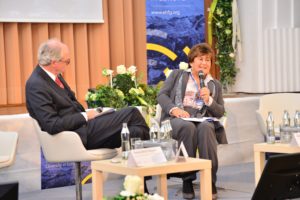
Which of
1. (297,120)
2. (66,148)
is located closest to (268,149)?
(297,120)

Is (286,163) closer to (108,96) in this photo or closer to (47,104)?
(47,104)

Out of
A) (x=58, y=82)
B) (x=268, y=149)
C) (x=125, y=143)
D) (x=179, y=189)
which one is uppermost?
(x=58, y=82)

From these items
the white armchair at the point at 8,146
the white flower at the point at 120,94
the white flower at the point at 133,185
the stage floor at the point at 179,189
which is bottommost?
the stage floor at the point at 179,189

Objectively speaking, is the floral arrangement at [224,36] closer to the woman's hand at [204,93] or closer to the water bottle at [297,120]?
the woman's hand at [204,93]

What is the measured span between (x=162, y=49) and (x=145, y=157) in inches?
147

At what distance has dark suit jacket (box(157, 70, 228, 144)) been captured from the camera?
5481mm

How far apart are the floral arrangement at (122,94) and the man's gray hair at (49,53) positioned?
45.4 inches

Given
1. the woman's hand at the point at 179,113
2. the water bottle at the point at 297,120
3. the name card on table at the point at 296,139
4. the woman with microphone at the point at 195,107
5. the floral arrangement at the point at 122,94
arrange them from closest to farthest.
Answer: the name card on table at the point at 296,139, the water bottle at the point at 297,120, the woman with microphone at the point at 195,107, the woman's hand at the point at 179,113, the floral arrangement at the point at 122,94

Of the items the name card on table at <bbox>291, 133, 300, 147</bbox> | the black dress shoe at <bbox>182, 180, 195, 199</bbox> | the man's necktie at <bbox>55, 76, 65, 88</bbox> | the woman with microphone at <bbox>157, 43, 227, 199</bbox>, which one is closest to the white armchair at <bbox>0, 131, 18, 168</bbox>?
the man's necktie at <bbox>55, 76, 65, 88</bbox>

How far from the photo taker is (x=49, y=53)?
498 centimetres

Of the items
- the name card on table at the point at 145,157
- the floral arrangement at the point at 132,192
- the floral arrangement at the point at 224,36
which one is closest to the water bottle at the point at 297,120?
the name card on table at the point at 145,157

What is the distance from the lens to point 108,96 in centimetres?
609

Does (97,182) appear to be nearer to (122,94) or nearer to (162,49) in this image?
(122,94)

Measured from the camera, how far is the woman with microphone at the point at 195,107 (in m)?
5.27
